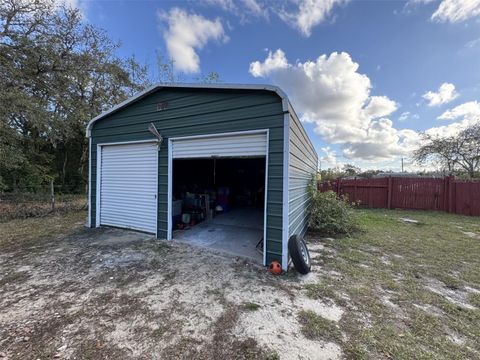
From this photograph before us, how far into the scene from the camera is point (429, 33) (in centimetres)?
586

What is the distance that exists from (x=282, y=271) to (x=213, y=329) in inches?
61.0

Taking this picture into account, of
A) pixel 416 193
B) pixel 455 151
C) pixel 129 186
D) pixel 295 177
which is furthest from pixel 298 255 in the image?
pixel 455 151

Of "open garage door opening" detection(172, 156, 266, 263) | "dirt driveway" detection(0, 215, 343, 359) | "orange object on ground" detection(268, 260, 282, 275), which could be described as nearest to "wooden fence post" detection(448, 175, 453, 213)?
"open garage door opening" detection(172, 156, 266, 263)

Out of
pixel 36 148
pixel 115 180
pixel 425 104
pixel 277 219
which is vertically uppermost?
pixel 425 104

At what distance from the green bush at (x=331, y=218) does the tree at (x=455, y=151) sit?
1411 cm

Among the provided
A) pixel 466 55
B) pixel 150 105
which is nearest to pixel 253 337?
→ pixel 150 105

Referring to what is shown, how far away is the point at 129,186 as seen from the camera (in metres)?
5.38

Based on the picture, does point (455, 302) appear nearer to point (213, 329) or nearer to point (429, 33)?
point (213, 329)

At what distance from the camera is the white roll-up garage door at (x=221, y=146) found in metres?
3.78

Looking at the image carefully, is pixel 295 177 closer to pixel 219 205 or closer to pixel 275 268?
pixel 275 268

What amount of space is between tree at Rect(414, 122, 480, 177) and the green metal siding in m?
17.4

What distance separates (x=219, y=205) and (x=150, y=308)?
5.34 m

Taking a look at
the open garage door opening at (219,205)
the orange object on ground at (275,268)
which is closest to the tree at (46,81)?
the open garage door opening at (219,205)

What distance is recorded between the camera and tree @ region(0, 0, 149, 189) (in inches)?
309
